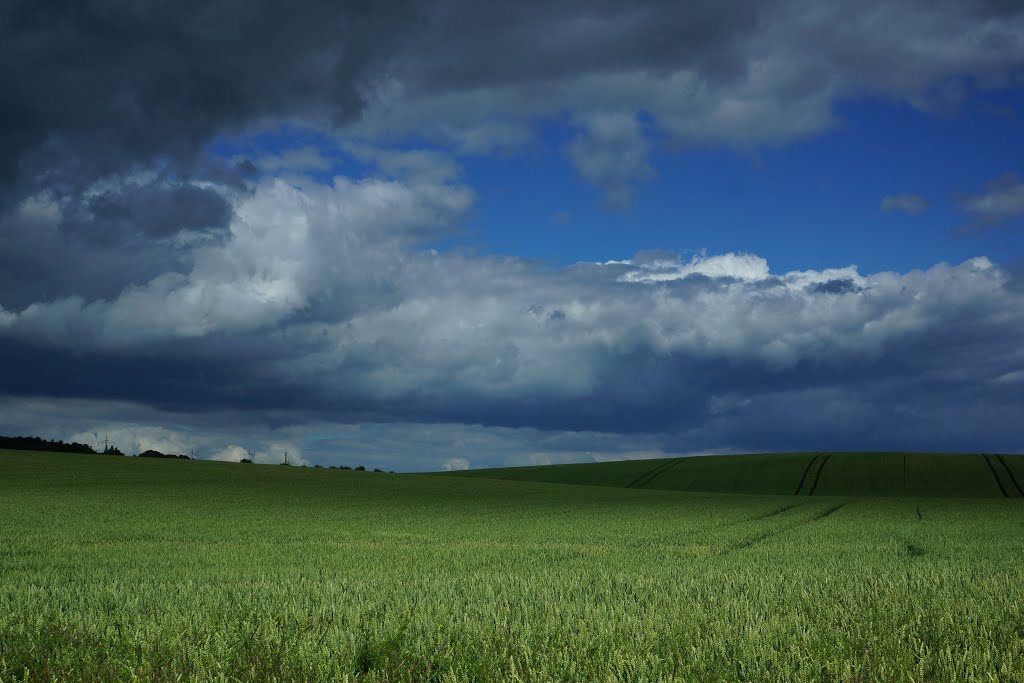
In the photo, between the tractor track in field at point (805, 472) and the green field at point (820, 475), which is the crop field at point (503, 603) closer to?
the tractor track in field at point (805, 472)

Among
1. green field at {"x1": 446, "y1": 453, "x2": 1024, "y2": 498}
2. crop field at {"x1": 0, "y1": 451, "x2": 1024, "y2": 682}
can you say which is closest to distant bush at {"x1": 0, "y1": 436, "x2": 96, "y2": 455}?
green field at {"x1": 446, "y1": 453, "x2": 1024, "y2": 498}

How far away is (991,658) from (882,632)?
1.30 metres

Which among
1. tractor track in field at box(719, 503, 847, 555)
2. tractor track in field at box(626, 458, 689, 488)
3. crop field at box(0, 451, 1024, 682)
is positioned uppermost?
crop field at box(0, 451, 1024, 682)

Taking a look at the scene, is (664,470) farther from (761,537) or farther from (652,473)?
(761,537)

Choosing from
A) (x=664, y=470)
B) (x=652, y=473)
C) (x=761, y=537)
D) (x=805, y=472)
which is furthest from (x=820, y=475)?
(x=761, y=537)

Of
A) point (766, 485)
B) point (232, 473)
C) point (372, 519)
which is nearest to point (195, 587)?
point (372, 519)

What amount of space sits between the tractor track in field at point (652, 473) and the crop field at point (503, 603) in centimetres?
5747

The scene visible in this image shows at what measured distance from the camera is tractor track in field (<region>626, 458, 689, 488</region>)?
86.9 meters

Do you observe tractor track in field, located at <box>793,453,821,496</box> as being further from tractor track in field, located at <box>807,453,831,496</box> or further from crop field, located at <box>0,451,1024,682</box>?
crop field, located at <box>0,451,1024,682</box>

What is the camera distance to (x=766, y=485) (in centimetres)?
8100

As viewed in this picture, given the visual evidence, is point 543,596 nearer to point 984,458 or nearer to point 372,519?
point 372,519

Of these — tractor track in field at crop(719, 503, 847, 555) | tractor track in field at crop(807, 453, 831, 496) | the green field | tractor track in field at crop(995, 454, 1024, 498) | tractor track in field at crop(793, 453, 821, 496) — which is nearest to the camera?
tractor track in field at crop(719, 503, 847, 555)

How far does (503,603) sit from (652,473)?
282ft

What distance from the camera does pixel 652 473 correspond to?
94.3 meters
